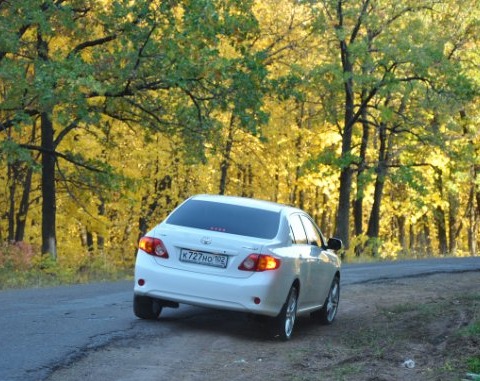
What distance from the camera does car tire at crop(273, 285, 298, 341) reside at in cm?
1155

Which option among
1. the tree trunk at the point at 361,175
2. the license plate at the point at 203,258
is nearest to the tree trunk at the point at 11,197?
the tree trunk at the point at 361,175

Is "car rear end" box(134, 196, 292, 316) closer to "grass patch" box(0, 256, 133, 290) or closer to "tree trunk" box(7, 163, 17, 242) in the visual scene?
"grass patch" box(0, 256, 133, 290)

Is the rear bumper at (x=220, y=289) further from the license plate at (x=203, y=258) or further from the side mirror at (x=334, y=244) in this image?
the side mirror at (x=334, y=244)

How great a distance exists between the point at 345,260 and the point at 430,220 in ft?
104

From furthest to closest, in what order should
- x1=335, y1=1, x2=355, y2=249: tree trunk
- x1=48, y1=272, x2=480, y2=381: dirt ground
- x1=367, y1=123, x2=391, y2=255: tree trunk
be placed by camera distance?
x1=367, y1=123, x2=391, y2=255: tree trunk
x1=335, y1=1, x2=355, y2=249: tree trunk
x1=48, y1=272, x2=480, y2=381: dirt ground

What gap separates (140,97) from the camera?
25672 millimetres

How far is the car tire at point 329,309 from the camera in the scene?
14.0 m

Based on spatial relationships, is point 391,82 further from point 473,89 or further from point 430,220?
point 430,220

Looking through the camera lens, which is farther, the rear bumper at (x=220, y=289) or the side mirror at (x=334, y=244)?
the side mirror at (x=334, y=244)

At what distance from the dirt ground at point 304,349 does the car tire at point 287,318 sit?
0.14 m

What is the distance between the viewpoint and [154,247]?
1152 cm

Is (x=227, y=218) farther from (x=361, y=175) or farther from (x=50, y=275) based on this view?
(x=361, y=175)

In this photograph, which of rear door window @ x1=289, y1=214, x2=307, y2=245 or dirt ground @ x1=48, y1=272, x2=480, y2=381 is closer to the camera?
dirt ground @ x1=48, y1=272, x2=480, y2=381

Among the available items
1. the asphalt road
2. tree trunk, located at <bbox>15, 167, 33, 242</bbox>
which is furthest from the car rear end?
tree trunk, located at <bbox>15, 167, 33, 242</bbox>
